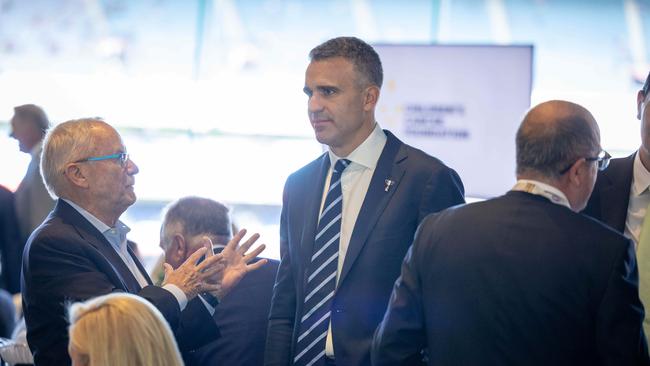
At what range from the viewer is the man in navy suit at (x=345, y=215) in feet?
9.44

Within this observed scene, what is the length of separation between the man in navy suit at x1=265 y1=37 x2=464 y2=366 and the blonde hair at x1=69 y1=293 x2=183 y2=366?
0.81 m

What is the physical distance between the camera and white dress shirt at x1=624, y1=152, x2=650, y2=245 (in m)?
2.96

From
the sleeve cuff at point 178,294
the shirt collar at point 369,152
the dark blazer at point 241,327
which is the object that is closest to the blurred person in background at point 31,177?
the dark blazer at point 241,327

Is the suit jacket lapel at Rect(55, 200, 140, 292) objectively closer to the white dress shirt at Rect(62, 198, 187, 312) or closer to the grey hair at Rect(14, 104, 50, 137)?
the white dress shirt at Rect(62, 198, 187, 312)

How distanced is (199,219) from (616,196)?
1568 millimetres

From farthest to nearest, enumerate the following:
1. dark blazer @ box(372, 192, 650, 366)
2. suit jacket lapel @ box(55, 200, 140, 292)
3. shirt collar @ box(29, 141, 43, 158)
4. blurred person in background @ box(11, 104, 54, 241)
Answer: shirt collar @ box(29, 141, 43, 158)
blurred person in background @ box(11, 104, 54, 241)
suit jacket lapel @ box(55, 200, 140, 292)
dark blazer @ box(372, 192, 650, 366)

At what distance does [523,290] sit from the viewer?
7.50 feet

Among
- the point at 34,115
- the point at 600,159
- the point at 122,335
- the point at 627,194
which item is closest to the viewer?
the point at 122,335

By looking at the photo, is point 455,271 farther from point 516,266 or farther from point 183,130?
point 183,130

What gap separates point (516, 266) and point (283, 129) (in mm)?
5273

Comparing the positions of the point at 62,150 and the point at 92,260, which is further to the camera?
the point at 62,150

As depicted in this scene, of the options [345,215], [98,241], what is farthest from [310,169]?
[98,241]

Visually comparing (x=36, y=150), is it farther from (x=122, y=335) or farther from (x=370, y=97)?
(x=122, y=335)

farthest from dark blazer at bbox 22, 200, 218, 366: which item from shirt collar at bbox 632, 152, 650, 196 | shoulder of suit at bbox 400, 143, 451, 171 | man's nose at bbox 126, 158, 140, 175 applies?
shirt collar at bbox 632, 152, 650, 196
